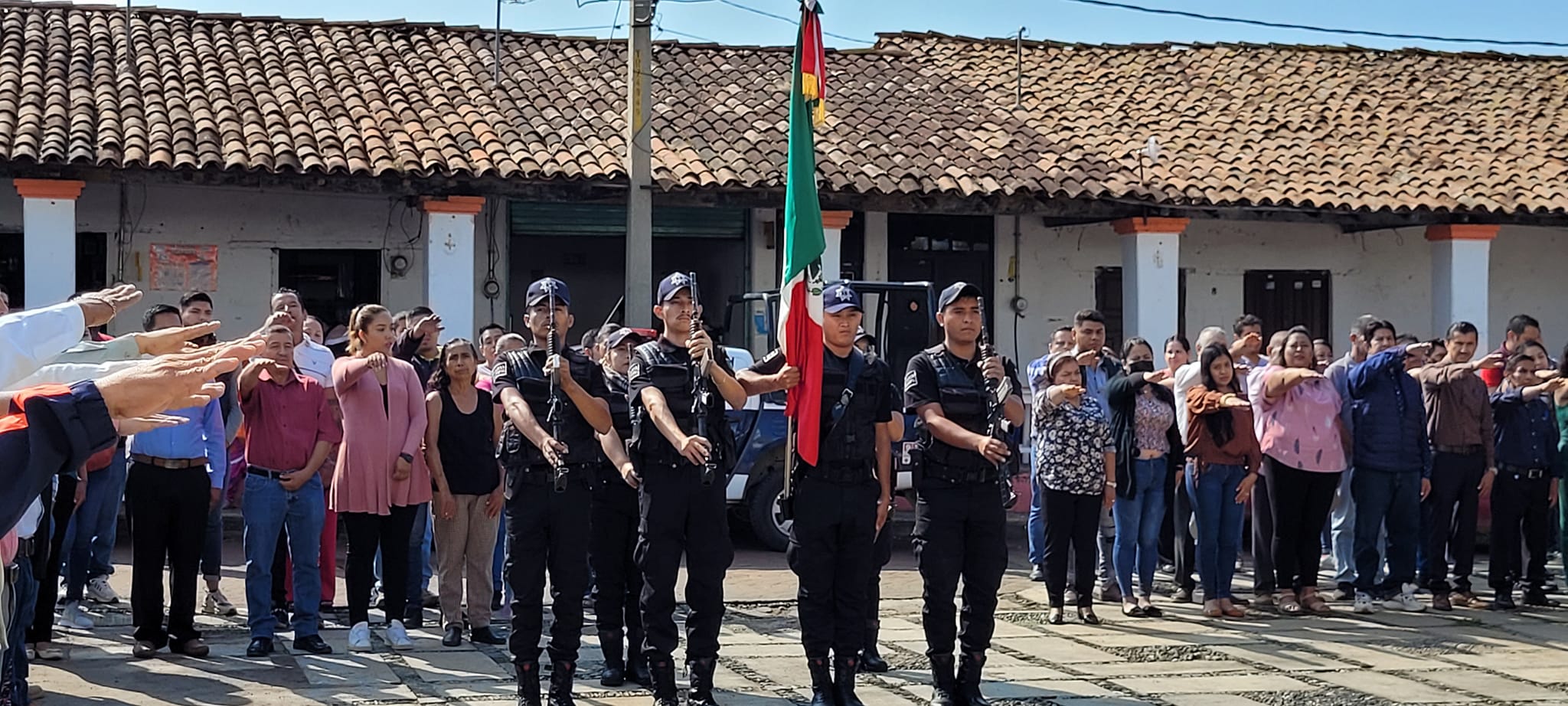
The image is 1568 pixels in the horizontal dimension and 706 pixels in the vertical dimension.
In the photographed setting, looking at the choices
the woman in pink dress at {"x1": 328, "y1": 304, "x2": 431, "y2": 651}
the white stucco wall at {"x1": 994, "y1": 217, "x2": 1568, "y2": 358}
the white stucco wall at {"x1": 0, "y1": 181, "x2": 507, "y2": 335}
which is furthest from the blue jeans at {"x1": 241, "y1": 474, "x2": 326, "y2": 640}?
the white stucco wall at {"x1": 994, "y1": 217, "x2": 1568, "y2": 358}

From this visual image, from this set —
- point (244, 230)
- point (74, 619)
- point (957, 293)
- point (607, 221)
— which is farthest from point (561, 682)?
point (607, 221)

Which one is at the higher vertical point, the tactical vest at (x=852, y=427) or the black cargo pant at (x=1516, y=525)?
the tactical vest at (x=852, y=427)

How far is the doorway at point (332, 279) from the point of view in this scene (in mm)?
17406

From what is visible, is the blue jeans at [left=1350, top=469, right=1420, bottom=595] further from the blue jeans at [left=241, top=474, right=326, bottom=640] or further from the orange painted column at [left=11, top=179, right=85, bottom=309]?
the orange painted column at [left=11, top=179, right=85, bottom=309]

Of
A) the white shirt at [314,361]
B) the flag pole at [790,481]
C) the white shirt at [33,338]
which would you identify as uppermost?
the white shirt at [33,338]

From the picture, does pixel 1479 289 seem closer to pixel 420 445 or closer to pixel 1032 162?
pixel 1032 162

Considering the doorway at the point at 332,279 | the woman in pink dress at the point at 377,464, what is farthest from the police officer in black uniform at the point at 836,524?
the doorway at the point at 332,279

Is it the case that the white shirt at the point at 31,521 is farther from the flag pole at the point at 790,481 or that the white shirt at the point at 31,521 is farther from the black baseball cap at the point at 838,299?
the black baseball cap at the point at 838,299

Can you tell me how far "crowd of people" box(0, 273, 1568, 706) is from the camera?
6.73 metres

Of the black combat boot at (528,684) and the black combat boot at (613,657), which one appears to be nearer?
the black combat boot at (528,684)

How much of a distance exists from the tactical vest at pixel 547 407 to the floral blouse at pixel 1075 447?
311 centimetres

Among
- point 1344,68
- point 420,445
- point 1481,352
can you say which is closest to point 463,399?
point 420,445

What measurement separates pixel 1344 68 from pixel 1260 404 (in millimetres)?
13607

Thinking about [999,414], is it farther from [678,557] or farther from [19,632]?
[19,632]
